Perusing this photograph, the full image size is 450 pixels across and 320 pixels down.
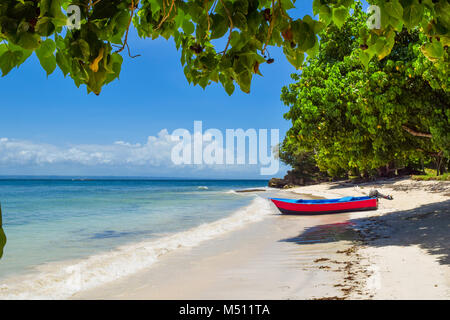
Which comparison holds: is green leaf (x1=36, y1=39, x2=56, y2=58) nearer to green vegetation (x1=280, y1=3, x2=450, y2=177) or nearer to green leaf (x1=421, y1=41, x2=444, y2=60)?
green leaf (x1=421, y1=41, x2=444, y2=60)

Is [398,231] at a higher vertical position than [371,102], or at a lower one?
lower

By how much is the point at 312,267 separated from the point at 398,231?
16.8 ft

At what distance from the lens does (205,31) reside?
5.85 ft

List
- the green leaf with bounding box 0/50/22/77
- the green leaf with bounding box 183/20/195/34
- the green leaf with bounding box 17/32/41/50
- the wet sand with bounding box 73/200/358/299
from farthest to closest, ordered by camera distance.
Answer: the wet sand with bounding box 73/200/358/299, the green leaf with bounding box 183/20/195/34, the green leaf with bounding box 0/50/22/77, the green leaf with bounding box 17/32/41/50

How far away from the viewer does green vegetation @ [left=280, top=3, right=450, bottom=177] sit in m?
9.77

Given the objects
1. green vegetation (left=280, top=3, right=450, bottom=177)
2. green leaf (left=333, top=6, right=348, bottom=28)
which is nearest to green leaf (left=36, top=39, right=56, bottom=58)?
green leaf (left=333, top=6, right=348, bottom=28)

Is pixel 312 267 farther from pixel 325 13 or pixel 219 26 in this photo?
pixel 219 26

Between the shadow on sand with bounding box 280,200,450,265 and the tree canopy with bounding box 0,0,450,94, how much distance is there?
671 cm

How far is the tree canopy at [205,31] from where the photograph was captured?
4.50 ft

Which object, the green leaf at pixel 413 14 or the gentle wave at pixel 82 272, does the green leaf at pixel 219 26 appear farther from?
the gentle wave at pixel 82 272

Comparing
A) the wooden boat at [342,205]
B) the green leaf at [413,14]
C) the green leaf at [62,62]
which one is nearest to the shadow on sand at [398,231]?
the wooden boat at [342,205]

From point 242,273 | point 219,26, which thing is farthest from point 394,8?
point 242,273
